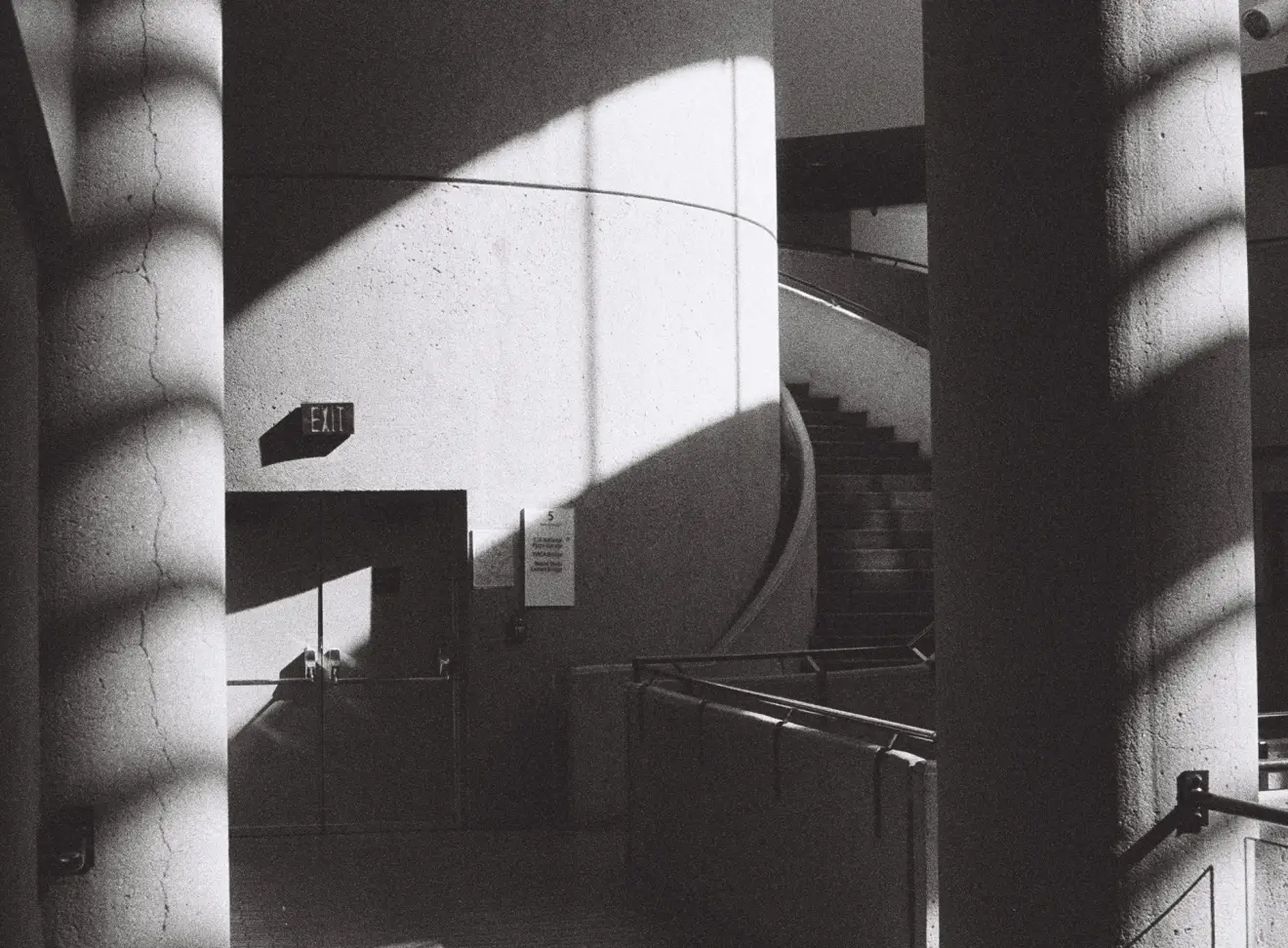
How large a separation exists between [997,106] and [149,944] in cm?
354

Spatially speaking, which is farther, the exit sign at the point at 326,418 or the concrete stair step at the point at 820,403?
the concrete stair step at the point at 820,403

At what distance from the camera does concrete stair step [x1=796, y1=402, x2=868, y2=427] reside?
18375mm

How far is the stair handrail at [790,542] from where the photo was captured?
12.6 meters

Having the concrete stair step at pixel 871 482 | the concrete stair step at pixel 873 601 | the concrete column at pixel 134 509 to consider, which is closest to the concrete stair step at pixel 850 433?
the concrete stair step at pixel 871 482

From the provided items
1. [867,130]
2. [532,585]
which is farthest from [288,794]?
[867,130]

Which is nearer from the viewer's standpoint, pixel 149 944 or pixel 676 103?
pixel 149 944

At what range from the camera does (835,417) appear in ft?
61.1

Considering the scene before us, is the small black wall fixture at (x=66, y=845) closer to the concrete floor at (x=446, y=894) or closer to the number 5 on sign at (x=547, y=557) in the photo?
the concrete floor at (x=446, y=894)

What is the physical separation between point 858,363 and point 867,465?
2378 millimetres

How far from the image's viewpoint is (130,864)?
4941 mm

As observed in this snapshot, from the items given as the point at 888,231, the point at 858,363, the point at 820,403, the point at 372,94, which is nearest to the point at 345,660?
the point at 372,94

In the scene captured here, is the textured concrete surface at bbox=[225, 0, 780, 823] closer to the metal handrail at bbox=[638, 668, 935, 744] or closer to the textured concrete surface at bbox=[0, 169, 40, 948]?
the metal handrail at bbox=[638, 668, 935, 744]

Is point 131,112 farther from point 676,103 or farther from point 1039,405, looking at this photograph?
point 676,103

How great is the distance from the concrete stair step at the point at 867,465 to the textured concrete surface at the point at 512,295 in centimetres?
422
